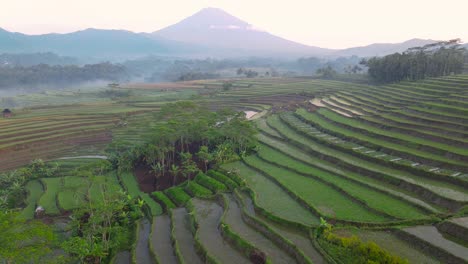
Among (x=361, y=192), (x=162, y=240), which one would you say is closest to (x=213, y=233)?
(x=162, y=240)

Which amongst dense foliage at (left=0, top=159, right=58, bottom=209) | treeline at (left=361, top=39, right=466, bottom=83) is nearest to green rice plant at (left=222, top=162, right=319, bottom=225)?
dense foliage at (left=0, top=159, right=58, bottom=209)

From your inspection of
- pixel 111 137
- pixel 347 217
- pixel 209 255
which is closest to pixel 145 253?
pixel 209 255

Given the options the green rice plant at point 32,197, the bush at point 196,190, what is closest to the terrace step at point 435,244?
the bush at point 196,190

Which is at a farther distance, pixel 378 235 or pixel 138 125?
pixel 138 125

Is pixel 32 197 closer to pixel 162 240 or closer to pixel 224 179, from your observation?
pixel 162 240

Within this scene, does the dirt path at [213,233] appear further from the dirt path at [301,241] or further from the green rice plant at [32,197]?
the green rice plant at [32,197]

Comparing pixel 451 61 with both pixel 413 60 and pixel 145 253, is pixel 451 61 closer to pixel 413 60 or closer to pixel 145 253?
pixel 413 60

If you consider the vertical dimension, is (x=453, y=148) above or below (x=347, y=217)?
above

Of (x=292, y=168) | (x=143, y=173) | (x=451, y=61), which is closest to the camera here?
(x=292, y=168)
